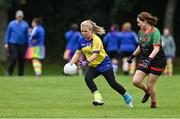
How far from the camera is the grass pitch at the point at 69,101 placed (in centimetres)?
1373

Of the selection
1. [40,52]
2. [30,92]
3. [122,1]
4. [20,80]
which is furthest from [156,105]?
[122,1]

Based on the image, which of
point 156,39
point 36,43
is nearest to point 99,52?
point 156,39

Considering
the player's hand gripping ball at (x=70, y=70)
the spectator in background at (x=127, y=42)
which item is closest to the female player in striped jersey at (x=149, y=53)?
the player's hand gripping ball at (x=70, y=70)

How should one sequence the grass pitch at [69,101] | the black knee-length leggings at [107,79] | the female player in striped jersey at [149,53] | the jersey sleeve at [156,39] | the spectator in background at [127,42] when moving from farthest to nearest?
the spectator in background at [127,42] → the black knee-length leggings at [107,79] → the female player in striped jersey at [149,53] → the jersey sleeve at [156,39] → the grass pitch at [69,101]

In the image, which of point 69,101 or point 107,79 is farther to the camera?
point 69,101

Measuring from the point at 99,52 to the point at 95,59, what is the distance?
0.18 m

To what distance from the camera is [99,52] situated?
15.2 meters

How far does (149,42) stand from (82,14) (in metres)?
31.9

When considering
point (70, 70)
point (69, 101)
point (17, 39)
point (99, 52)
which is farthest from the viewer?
point (17, 39)

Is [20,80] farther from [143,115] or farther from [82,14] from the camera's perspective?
[82,14]

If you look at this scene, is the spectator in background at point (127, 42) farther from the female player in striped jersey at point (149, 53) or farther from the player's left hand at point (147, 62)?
the player's left hand at point (147, 62)

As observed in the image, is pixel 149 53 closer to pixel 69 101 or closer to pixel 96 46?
pixel 96 46

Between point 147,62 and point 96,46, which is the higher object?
point 96,46

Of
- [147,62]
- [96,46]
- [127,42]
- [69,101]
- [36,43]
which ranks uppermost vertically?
[127,42]
